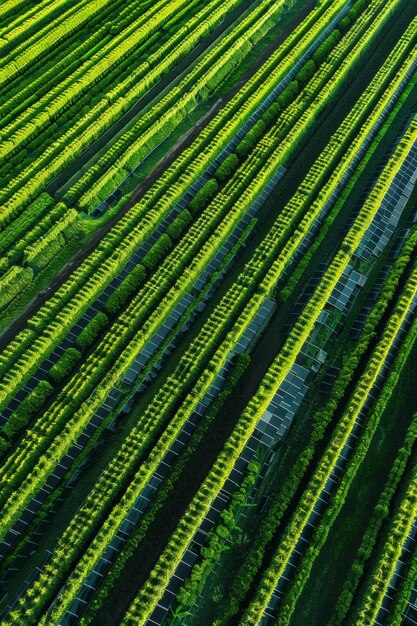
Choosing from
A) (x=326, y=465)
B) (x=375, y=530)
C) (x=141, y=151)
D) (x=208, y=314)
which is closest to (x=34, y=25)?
(x=141, y=151)

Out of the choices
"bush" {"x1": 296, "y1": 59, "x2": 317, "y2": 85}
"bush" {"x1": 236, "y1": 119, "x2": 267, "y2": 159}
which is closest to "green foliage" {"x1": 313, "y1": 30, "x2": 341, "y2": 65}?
"bush" {"x1": 296, "y1": 59, "x2": 317, "y2": 85}

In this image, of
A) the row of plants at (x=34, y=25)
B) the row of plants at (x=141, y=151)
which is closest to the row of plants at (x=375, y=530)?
the row of plants at (x=141, y=151)

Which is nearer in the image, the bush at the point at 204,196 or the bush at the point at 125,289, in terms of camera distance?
the bush at the point at 125,289

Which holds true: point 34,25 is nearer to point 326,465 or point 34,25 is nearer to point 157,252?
point 157,252

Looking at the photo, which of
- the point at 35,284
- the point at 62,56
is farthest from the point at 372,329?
the point at 62,56

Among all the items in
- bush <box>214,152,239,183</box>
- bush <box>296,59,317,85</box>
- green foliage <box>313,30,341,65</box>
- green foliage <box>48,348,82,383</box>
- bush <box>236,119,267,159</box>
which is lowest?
green foliage <box>48,348,82,383</box>

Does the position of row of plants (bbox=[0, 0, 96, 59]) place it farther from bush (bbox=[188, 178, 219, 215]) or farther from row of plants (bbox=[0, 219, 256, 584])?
row of plants (bbox=[0, 219, 256, 584])

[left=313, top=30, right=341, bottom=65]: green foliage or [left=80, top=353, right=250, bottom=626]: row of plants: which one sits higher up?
[left=313, top=30, right=341, bottom=65]: green foliage

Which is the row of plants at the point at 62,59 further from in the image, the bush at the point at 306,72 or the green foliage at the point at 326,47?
the green foliage at the point at 326,47
